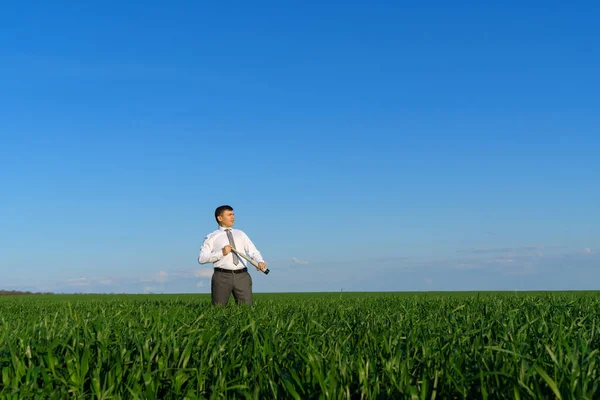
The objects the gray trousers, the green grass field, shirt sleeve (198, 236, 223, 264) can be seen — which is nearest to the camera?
the green grass field

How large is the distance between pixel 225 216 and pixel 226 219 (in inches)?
2.3

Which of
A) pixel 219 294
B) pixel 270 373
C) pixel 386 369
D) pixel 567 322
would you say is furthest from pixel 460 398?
pixel 219 294

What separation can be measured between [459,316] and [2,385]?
194 inches

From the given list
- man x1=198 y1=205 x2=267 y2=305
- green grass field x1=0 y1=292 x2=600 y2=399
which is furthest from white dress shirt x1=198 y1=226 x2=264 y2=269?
green grass field x1=0 y1=292 x2=600 y2=399

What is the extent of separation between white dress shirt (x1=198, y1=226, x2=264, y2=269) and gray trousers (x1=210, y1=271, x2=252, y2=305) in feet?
0.55

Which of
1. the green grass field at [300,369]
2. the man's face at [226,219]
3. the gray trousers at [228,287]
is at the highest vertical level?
the man's face at [226,219]

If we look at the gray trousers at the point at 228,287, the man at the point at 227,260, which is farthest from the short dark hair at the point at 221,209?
the gray trousers at the point at 228,287

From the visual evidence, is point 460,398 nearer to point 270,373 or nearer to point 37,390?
point 270,373

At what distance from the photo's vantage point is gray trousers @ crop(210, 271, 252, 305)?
10.6 m

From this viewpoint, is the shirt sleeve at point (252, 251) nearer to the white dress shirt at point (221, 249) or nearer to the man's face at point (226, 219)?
the white dress shirt at point (221, 249)

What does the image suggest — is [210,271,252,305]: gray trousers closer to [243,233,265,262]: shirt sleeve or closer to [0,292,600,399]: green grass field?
[243,233,265,262]: shirt sleeve

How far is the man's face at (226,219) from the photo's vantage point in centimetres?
1094

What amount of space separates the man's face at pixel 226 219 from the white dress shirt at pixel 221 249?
9 cm

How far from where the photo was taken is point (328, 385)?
318 cm
